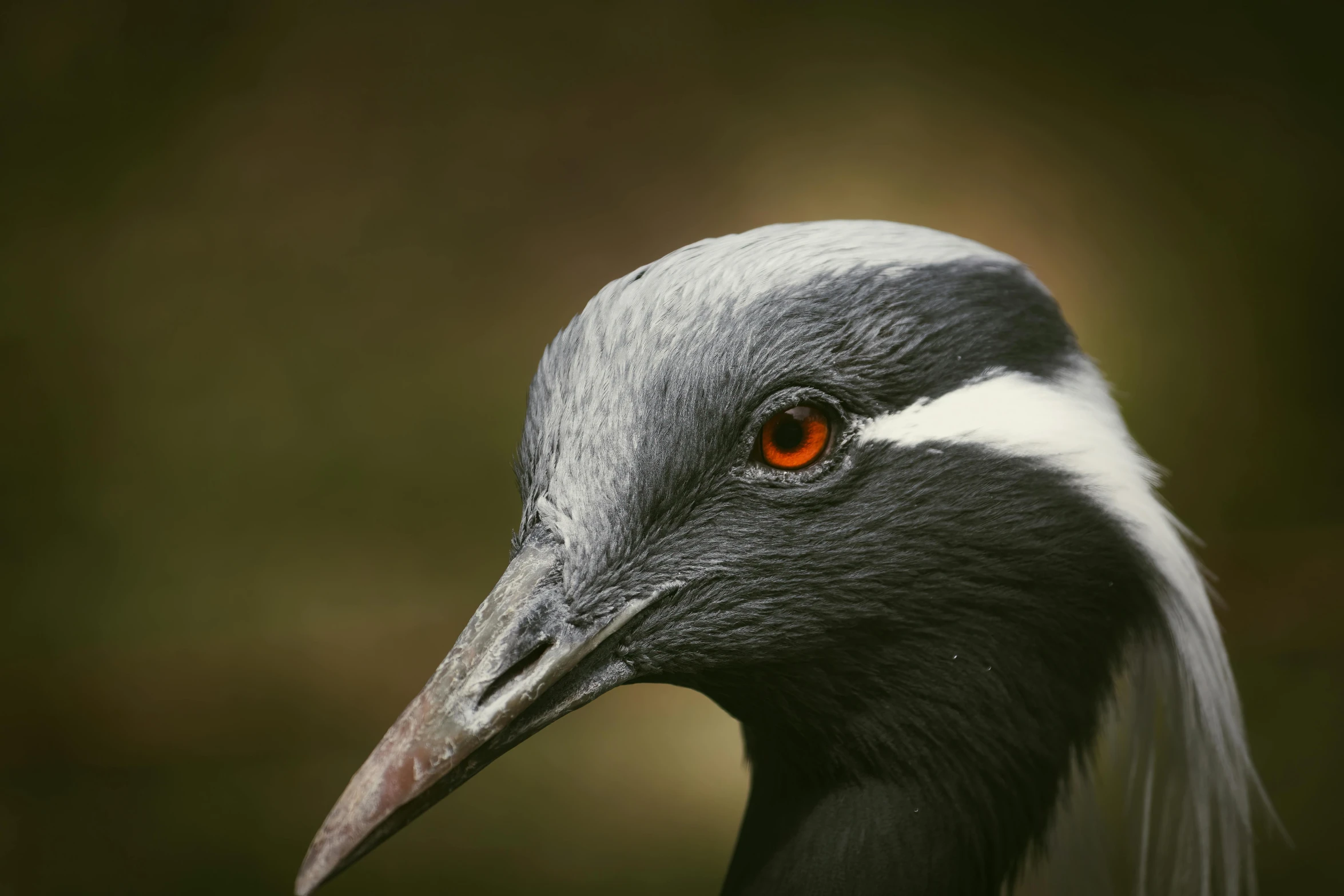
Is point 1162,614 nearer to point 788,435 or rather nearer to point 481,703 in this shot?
point 788,435

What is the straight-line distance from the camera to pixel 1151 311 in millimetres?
2275

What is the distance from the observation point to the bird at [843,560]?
0.82m

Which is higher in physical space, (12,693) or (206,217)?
(206,217)

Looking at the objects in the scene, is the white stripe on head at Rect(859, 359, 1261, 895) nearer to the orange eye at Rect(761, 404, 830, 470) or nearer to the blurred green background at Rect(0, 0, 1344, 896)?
the orange eye at Rect(761, 404, 830, 470)

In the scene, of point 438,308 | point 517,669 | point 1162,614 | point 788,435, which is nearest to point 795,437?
point 788,435

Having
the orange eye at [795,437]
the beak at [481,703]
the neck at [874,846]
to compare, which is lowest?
the neck at [874,846]

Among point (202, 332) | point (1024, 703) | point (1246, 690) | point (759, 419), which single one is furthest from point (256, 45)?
point (1246, 690)

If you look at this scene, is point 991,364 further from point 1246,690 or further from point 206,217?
point 1246,690

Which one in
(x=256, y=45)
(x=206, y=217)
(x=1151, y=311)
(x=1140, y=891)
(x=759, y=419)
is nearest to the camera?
(x=759, y=419)

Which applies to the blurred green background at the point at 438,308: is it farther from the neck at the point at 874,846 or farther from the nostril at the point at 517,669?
the nostril at the point at 517,669

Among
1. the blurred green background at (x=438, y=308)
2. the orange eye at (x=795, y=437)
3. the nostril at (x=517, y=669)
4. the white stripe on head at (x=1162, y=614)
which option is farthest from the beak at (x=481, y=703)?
the blurred green background at (x=438, y=308)

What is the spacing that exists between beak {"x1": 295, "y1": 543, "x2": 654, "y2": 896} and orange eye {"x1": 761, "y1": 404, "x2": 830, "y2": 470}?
5.7 inches

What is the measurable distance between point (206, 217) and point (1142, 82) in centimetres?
181

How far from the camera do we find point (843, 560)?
846mm
